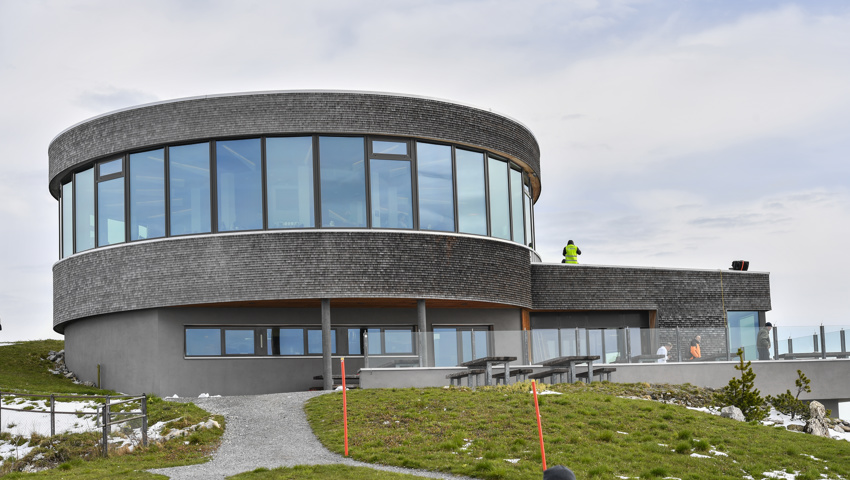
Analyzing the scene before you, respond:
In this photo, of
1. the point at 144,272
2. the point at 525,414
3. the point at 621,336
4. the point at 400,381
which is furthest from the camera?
the point at 621,336

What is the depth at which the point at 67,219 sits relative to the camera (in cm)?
2647

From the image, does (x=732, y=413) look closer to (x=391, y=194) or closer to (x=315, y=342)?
(x=391, y=194)

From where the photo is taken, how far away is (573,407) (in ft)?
57.1

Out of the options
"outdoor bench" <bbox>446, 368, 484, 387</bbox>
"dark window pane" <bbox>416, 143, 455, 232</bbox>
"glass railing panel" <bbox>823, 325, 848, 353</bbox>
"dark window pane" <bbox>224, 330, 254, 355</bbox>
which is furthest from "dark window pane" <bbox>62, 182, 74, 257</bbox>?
"glass railing panel" <bbox>823, 325, 848, 353</bbox>

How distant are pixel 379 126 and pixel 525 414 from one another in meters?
9.44

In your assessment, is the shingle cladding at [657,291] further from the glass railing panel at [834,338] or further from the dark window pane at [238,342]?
the dark window pane at [238,342]

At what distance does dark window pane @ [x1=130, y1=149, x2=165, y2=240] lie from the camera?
2362cm

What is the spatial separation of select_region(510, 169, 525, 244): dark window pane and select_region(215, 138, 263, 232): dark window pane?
740 centimetres

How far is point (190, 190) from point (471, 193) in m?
7.26

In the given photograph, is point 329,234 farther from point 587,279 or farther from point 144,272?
point 587,279

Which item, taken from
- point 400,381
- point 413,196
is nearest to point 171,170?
point 413,196

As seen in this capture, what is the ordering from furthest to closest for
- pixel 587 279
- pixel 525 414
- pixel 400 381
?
pixel 587 279 → pixel 400 381 → pixel 525 414

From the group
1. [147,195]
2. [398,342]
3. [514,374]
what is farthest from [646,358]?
[147,195]

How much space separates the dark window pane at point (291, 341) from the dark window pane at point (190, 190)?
3.51 metres
